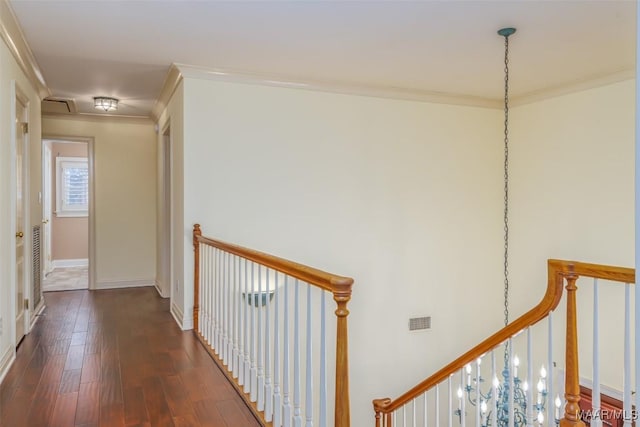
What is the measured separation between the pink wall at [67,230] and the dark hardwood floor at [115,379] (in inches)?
155

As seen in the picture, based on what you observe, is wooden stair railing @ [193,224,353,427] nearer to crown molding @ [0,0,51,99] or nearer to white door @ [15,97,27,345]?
white door @ [15,97,27,345]

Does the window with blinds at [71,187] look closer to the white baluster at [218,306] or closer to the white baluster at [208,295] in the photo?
the white baluster at [208,295]

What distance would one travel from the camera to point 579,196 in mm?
4320

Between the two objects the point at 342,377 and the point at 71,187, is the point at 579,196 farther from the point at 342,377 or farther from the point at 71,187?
the point at 71,187

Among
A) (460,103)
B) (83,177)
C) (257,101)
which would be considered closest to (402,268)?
(460,103)

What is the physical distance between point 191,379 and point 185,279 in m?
1.25

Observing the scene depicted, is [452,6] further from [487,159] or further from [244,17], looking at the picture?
[487,159]

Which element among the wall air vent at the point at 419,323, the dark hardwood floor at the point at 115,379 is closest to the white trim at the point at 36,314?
the dark hardwood floor at the point at 115,379

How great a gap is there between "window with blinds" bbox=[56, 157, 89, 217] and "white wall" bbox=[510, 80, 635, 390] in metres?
6.83

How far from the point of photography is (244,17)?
2.80 metres

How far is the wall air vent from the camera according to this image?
4.66m

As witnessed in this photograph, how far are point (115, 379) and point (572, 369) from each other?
2486mm

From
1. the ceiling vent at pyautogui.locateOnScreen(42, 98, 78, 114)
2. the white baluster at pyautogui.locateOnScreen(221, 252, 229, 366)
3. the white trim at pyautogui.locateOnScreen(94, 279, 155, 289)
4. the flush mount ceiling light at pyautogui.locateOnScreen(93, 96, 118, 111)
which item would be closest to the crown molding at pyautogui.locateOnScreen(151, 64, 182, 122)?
the flush mount ceiling light at pyautogui.locateOnScreen(93, 96, 118, 111)

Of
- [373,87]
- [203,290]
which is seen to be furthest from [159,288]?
[373,87]
